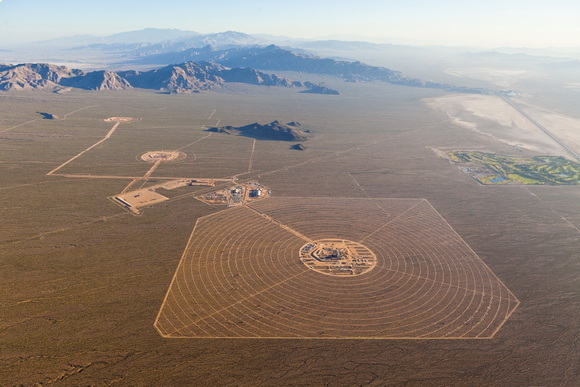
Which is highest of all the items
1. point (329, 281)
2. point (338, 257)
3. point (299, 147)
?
point (299, 147)

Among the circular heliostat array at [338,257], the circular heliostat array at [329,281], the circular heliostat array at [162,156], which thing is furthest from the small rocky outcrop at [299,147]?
the circular heliostat array at [338,257]

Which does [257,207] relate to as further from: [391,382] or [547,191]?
[547,191]

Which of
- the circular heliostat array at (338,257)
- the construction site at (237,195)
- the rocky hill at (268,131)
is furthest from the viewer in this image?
the rocky hill at (268,131)

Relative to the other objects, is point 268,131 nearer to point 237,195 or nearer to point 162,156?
point 162,156

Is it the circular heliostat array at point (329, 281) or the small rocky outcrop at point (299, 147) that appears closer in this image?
the circular heliostat array at point (329, 281)

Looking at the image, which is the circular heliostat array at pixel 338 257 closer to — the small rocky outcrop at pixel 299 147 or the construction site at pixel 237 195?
the construction site at pixel 237 195

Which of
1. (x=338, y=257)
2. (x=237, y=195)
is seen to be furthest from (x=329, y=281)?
(x=237, y=195)

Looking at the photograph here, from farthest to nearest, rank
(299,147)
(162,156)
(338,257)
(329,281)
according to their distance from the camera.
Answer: (299,147), (162,156), (338,257), (329,281)

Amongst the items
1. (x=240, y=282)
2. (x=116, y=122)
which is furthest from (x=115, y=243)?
(x=116, y=122)
